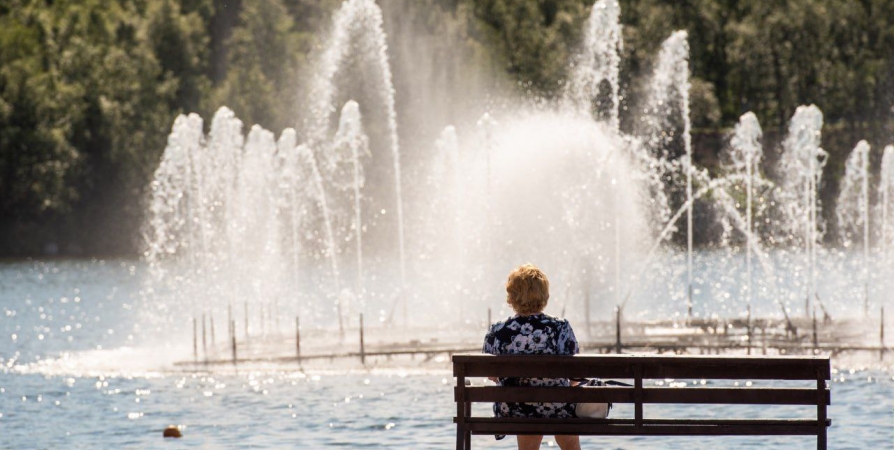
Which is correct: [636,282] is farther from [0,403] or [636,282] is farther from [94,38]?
[94,38]

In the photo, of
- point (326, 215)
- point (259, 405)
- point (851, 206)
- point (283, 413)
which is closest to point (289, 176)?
point (326, 215)

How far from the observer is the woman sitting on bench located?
12.1 meters

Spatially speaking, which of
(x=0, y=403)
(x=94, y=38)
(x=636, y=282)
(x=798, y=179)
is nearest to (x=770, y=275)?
(x=636, y=282)

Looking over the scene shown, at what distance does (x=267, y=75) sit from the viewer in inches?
3600

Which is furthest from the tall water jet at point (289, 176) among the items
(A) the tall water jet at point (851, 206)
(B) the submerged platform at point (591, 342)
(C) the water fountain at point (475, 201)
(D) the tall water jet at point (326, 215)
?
(A) the tall water jet at point (851, 206)

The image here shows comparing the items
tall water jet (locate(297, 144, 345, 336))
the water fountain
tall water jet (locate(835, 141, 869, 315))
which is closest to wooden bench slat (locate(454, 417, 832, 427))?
the water fountain

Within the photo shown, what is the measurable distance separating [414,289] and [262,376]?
83.9 feet

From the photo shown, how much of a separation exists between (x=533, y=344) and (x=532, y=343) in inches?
0.4

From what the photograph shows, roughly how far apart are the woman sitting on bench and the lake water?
274 inches

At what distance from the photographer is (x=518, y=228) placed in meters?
67.8

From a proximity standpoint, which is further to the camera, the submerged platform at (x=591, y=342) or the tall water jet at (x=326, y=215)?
the tall water jet at (x=326, y=215)

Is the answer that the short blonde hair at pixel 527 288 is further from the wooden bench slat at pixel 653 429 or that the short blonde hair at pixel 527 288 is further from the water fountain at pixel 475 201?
the water fountain at pixel 475 201

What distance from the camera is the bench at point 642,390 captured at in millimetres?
12250

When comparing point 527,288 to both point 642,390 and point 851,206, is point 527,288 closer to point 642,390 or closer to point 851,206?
point 642,390
